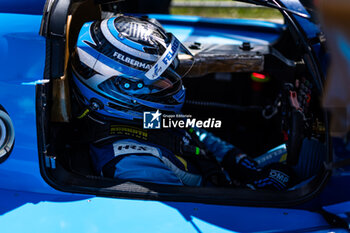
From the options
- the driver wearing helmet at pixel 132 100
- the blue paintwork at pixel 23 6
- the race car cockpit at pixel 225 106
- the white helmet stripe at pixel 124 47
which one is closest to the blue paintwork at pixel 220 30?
the race car cockpit at pixel 225 106

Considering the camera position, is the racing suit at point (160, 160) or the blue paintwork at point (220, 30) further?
the blue paintwork at point (220, 30)

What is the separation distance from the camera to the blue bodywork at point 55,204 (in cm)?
138

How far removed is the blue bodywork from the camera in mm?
1379

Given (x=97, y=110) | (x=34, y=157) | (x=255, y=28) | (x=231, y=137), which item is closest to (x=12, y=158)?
(x=34, y=157)

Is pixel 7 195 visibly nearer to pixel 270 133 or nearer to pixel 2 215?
pixel 2 215

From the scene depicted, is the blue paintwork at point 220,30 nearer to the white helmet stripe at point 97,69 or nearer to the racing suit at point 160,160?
the racing suit at point 160,160

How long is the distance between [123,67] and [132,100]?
5.6 inches

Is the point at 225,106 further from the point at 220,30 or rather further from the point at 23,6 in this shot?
the point at 23,6

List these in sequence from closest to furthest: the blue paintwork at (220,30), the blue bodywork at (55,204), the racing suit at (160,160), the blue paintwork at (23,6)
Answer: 1. the blue bodywork at (55,204)
2. the blue paintwork at (23,6)
3. the racing suit at (160,160)
4. the blue paintwork at (220,30)

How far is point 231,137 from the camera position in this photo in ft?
8.11

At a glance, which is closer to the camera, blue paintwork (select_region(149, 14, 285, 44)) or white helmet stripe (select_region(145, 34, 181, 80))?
white helmet stripe (select_region(145, 34, 181, 80))

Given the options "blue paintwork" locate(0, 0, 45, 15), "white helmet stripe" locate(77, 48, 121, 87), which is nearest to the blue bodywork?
"blue paintwork" locate(0, 0, 45, 15)

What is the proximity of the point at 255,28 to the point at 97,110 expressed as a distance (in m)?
1.60

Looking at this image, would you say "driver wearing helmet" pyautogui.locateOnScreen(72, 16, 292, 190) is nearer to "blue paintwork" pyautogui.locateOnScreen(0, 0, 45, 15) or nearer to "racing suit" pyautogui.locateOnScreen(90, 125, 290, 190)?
"racing suit" pyautogui.locateOnScreen(90, 125, 290, 190)
